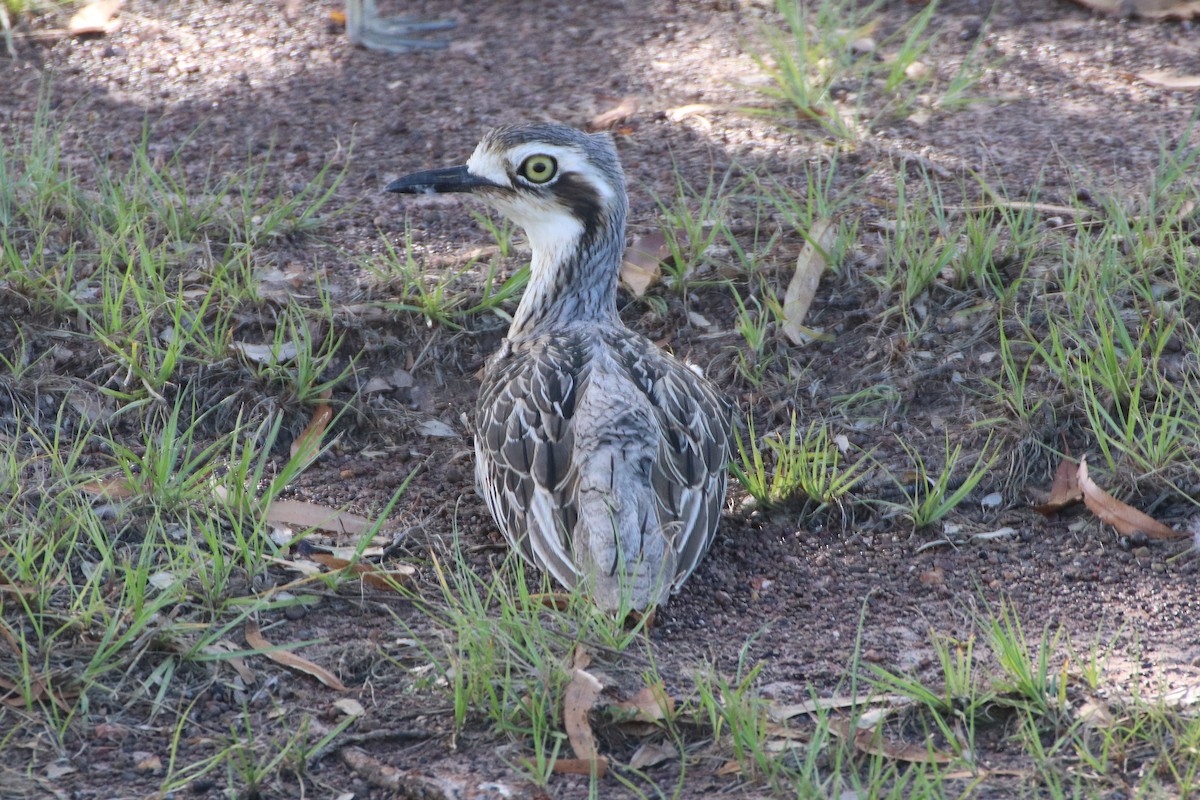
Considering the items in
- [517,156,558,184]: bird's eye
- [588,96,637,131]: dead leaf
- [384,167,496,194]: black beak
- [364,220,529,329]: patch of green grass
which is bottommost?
[364,220,529,329]: patch of green grass

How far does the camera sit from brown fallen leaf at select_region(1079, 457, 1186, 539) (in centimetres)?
387

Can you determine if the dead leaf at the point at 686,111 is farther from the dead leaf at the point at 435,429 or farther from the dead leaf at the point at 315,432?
the dead leaf at the point at 315,432

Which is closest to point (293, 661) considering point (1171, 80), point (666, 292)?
point (666, 292)

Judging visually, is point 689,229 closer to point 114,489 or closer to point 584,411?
point 584,411

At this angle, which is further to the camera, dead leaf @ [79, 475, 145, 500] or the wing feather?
dead leaf @ [79, 475, 145, 500]

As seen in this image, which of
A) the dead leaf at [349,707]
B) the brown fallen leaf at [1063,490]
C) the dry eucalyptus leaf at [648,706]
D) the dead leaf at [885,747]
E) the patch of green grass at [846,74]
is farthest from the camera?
the patch of green grass at [846,74]

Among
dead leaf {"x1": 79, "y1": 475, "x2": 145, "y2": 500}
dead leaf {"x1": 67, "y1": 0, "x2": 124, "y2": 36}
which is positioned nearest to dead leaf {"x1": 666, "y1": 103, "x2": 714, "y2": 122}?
dead leaf {"x1": 67, "y1": 0, "x2": 124, "y2": 36}

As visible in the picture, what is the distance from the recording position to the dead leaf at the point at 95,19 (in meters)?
6.55

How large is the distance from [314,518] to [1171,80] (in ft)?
14.3

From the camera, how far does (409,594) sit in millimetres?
3467

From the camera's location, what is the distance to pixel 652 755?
118 inches

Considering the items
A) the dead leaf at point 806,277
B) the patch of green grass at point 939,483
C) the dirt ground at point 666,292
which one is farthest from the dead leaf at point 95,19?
the patch of green grass at point 939,483

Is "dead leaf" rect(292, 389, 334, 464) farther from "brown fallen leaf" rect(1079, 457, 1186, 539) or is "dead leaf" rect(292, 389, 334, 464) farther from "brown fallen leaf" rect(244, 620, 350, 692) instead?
"brown fallen leaf" rect(1079, 457, 1186, 539)

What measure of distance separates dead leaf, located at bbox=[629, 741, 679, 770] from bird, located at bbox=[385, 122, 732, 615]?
Answer: 39 cm
